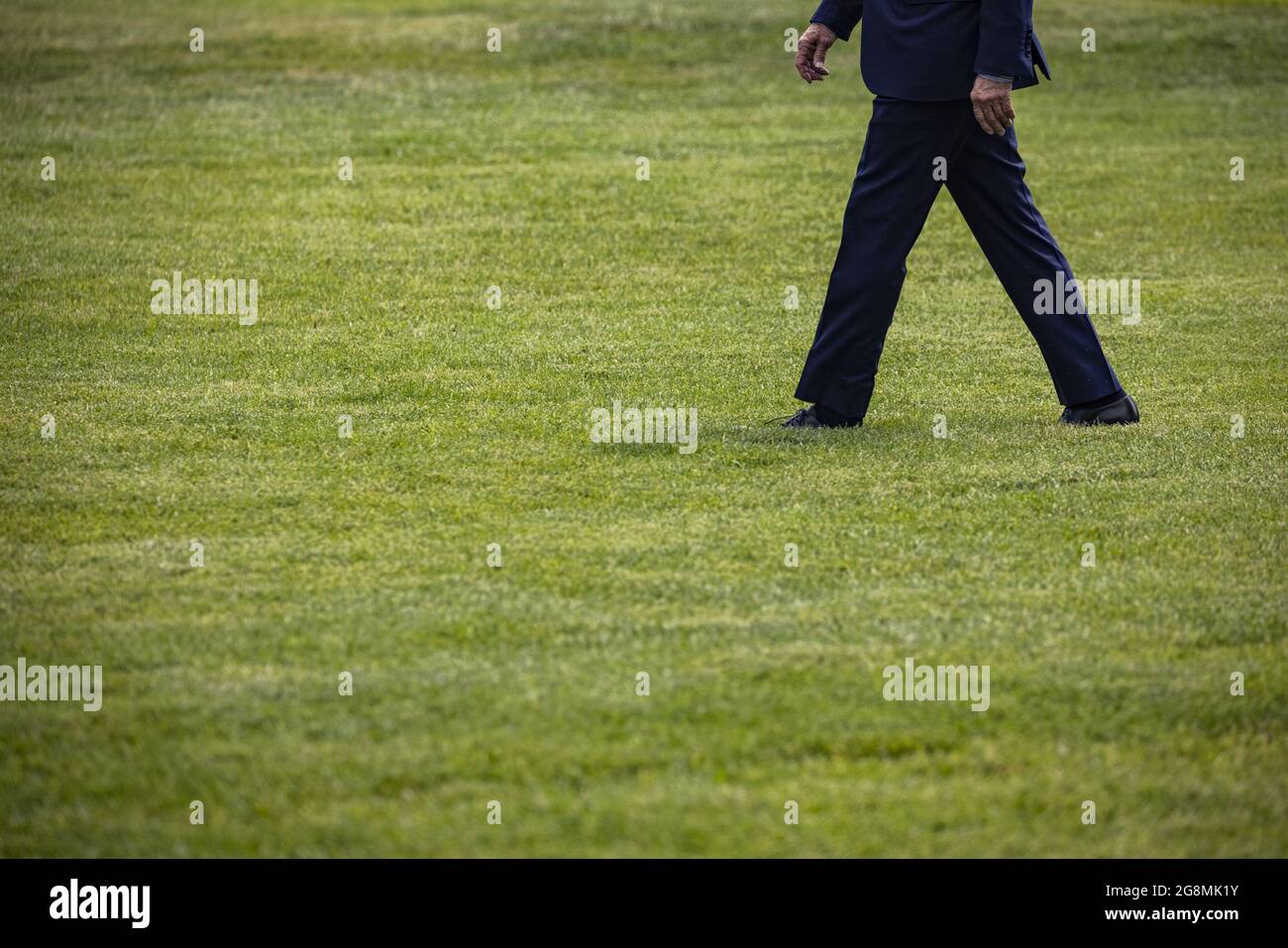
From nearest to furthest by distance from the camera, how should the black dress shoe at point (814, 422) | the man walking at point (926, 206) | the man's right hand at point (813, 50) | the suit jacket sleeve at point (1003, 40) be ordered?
the suit jacket sleeve at point (1003, 40) < the man walking at point (926, 206) < the black dress shoe at point (814, 422) < the man's right hand at point (813, 50)

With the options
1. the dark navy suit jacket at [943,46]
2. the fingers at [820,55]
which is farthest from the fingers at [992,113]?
the fingers at [820,55]

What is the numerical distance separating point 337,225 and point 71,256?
5.51ft

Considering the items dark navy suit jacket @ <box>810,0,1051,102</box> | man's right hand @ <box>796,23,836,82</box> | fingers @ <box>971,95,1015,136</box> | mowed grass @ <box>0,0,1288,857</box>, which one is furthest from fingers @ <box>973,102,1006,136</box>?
mowed grass @ <box>0,0,1288,857</box>

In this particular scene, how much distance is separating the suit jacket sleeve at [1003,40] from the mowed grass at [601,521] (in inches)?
56.0

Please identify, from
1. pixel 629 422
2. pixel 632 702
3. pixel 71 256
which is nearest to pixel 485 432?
pixel 629 422

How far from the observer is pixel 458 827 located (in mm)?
3725

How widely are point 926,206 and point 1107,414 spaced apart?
3.66ft

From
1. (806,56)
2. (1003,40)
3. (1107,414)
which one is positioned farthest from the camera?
(806,56)

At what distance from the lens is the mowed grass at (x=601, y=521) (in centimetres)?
389

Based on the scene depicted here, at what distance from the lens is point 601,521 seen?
5695 millimetres

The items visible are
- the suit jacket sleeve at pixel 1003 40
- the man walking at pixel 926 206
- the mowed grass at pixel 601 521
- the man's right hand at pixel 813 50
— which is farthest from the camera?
the man's right hand at pixel 813 50

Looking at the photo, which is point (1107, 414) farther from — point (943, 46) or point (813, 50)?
point (813, 50)

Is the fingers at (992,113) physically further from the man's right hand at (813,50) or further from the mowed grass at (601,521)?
the mowed grass at (601,521)

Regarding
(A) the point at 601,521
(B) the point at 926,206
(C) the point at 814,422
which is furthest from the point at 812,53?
(A) the point at 601,521
